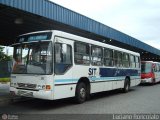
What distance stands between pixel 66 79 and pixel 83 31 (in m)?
8.52

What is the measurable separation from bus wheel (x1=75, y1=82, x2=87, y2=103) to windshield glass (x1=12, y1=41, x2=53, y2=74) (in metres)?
2.16

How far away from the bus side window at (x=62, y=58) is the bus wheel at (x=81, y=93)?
120 cm

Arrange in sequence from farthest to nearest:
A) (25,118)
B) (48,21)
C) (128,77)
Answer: (128,77) → (48,21) → (25,118)

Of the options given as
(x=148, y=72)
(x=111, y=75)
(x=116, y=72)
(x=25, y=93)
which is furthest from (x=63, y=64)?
(x=148, y=72)

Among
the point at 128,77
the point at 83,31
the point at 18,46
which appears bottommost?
the point at 128,77

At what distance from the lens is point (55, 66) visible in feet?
34.1

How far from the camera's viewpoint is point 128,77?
18.4 metres

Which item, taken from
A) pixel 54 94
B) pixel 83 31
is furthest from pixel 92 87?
pixel 83 31

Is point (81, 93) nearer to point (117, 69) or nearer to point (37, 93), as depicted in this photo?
point (37, 93)

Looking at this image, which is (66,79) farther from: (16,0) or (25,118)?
(16,0)

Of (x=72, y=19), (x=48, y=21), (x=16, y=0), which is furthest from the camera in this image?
(x=72, y=19)

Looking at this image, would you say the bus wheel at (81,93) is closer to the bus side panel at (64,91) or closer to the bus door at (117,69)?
the bus side panel at (64,91)

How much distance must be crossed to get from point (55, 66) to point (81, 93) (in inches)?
92.1

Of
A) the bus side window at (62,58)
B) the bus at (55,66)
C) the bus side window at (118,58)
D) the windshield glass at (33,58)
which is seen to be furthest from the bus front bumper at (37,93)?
the bus side window at (118,58)
